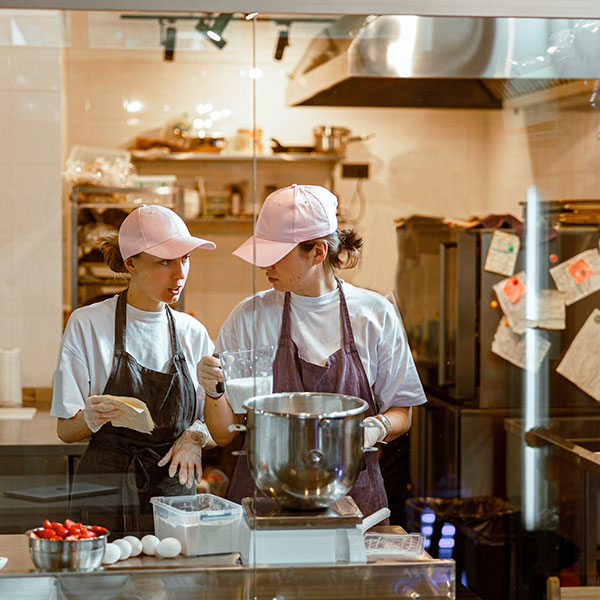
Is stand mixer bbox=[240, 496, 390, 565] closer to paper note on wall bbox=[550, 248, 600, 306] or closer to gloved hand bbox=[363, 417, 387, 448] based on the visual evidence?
gloved hand bbox=[363, 417, 387, 448]

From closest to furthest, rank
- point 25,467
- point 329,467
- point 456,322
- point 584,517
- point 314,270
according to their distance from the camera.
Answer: point 329,467
point 314,270
point 25,467
point 584,517
point 456,322

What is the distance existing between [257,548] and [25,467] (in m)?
0.69

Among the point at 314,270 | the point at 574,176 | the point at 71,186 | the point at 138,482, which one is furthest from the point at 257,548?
the point at 574,176

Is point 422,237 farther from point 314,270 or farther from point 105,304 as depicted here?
point 105,304

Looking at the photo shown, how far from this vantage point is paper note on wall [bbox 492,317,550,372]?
2730 millimetres

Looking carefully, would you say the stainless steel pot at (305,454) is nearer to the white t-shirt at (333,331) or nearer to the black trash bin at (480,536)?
the white t-shirt at (333,331)

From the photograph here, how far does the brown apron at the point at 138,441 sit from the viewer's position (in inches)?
72.4

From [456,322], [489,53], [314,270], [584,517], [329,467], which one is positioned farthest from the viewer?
[456,322]

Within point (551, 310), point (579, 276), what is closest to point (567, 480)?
point (551, 310)

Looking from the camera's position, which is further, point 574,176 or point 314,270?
point 574,176

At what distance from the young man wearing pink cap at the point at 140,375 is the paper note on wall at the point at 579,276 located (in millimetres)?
1279

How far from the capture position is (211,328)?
188 cm

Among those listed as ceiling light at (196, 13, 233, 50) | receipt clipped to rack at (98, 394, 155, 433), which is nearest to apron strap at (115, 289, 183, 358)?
receipt clipped to rack at (98, 394, 155, 433)

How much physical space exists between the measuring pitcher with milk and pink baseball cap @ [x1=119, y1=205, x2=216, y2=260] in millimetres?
250
